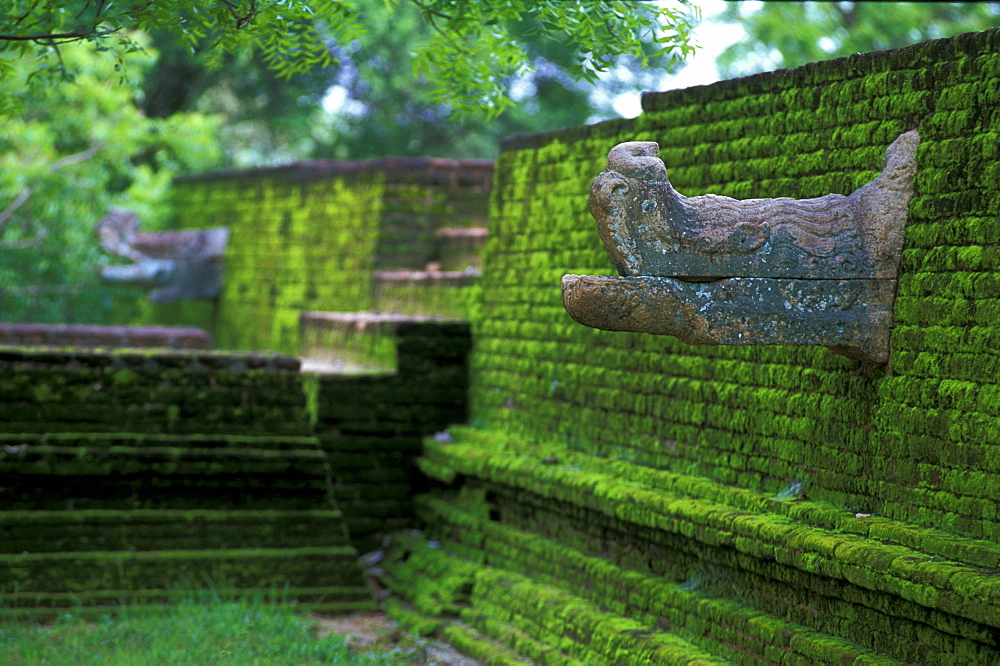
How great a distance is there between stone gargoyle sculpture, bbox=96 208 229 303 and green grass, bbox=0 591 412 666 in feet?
23.1

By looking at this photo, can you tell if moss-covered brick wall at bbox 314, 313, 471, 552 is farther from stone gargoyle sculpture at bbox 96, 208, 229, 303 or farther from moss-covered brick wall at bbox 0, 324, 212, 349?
stone gargoyle sculpture at bbox 96, 208, 229, 303

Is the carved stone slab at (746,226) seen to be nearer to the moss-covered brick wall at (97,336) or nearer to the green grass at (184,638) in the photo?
the green grass at (184,638)

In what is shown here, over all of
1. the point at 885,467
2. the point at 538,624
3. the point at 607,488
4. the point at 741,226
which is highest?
the point at 741,226

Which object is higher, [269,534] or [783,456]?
[783,456]

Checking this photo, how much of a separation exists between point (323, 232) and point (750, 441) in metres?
6.71

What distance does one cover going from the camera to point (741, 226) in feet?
14.2

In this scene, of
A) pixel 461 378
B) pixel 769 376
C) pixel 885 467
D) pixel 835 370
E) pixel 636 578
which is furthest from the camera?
pixel 461 378

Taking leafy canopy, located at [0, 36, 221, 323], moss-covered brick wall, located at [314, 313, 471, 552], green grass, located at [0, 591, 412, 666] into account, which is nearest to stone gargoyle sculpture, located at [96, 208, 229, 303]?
leafy canopy, located at [0, 36, 221, 323]

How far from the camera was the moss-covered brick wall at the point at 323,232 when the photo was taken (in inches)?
399

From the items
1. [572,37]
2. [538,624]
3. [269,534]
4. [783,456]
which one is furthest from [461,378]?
[783,456]

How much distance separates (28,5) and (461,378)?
419 centimetres

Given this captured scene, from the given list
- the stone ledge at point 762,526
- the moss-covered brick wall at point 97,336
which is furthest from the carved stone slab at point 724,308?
the moss-covered brick wall at point 97,336

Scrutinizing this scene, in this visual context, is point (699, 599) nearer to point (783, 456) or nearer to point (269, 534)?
point (783, 456)

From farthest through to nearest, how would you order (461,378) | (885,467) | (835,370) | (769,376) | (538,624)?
(461,378), (538,624), (769,376), (835,370), (885,467)
